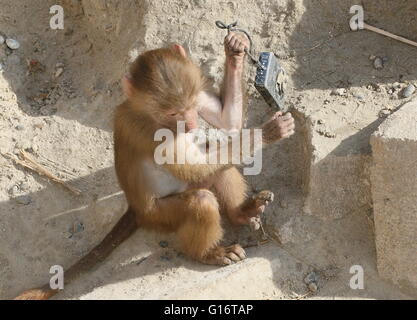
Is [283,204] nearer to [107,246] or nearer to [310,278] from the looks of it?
[310,278]

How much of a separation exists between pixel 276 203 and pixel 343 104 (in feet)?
2.98

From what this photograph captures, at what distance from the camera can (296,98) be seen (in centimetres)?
574

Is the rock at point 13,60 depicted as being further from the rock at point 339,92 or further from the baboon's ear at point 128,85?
Result: the rock at point 339,92

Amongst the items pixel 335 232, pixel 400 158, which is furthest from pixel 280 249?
pixel 400 158

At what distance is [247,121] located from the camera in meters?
5.92

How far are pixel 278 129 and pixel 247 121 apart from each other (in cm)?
109

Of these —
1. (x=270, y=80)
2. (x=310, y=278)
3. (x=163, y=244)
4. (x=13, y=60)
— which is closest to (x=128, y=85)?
(x=270, y=80)

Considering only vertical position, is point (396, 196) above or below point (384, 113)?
below

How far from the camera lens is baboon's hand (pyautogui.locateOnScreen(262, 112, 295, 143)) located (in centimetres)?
484

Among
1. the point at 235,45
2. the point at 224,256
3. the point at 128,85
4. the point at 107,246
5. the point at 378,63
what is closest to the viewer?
the point at 128,85

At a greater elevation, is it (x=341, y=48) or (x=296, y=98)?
(x=341, y=48)

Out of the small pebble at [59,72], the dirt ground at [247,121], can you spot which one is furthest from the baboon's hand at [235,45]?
the small pebble at [59,72]

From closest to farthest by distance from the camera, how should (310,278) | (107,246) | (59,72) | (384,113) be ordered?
(310,278)
(384,113)
(107,246)
(59,72)
